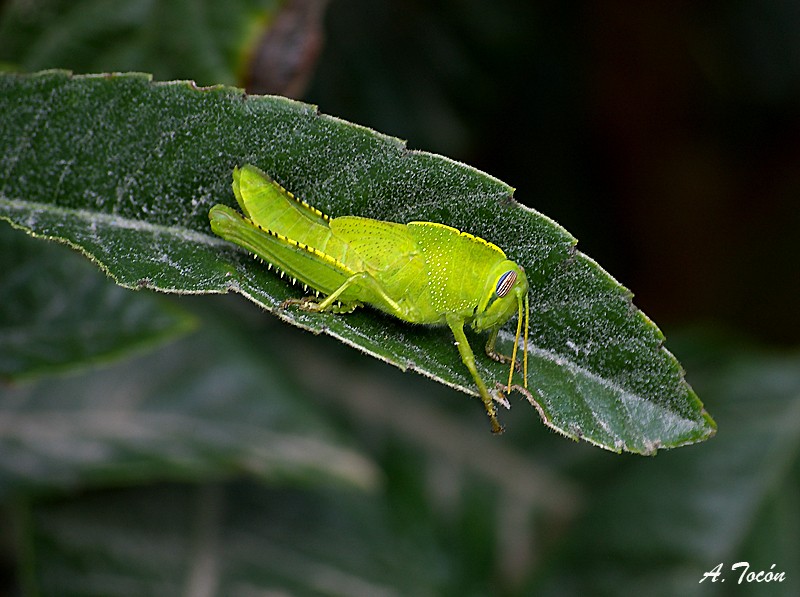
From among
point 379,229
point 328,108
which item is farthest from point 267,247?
point 328,108

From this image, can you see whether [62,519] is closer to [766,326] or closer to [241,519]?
[241,519]

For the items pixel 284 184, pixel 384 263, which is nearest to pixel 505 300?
pixel 384 263

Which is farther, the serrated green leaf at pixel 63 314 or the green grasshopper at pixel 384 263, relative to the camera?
the serrated green leaf at pixel 63 314

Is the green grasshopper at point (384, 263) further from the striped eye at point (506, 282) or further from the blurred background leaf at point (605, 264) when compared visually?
the blurred background leaf at point (605, 264)

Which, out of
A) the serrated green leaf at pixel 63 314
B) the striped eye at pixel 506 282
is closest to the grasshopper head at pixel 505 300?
the striped eye at pixel 506 282

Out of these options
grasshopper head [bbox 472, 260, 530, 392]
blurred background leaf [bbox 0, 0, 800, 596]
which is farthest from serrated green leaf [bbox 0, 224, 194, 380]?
grasshopper head [bbox 472, 260, 530, 392]

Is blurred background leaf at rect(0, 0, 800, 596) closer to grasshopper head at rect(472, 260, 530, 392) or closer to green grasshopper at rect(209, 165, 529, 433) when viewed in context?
green grasshopper at rect(209, 165, 529, 433)

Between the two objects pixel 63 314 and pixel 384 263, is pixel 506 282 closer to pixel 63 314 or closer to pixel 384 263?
pixel 384 263
